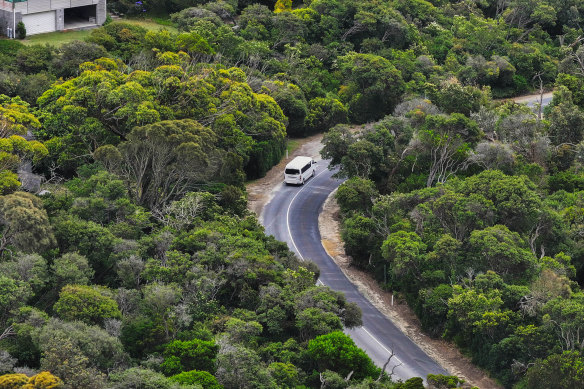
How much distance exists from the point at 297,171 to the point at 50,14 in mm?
30781

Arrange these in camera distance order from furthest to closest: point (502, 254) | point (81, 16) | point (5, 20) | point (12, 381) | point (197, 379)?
point (81, 16)
point (5, 20)
point (502, 254)
point (197, 379)
point (12, 381)

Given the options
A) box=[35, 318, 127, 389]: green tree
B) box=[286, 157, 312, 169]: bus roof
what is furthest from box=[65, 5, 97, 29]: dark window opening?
box=[35, 318, 127, 389]: green tree

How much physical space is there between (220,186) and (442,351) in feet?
64.4

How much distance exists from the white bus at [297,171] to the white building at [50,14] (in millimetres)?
29072

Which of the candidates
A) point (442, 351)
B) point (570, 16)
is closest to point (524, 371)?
point (442, 351)

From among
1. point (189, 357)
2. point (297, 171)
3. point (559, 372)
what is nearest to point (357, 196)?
point (297, 171)

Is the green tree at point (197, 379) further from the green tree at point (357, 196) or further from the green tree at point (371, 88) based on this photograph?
the green tree at point (371, 88)

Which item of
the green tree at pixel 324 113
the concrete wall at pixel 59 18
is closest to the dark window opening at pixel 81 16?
the concrete wall at pixel 59 18

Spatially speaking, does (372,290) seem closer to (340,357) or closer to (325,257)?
(325,257)

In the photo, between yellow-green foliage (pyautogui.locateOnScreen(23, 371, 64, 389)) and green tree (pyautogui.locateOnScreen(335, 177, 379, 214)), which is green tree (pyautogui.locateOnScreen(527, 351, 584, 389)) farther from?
yellow-green foliage (pyautogui.locateOnScreen(23, 371, 64, 389))

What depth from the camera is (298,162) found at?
7119 centimetres

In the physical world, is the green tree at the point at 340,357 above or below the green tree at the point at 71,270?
below

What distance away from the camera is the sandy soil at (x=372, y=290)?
163 feet

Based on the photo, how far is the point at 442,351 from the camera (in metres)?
51.4
